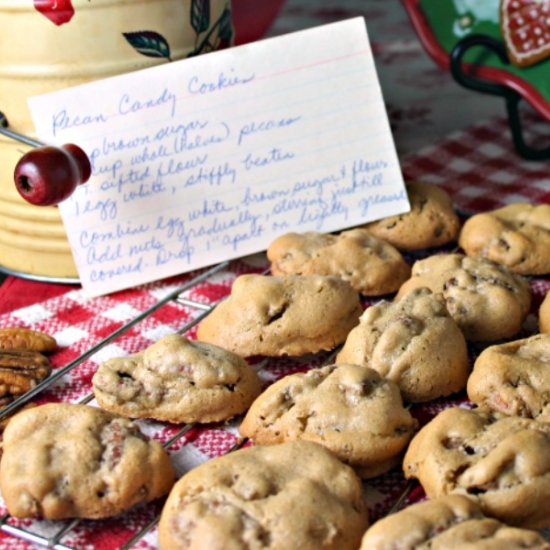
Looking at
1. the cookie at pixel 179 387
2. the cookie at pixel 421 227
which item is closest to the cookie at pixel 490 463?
the cookie at pixel 179 387

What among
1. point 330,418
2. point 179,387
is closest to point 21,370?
point 179,387

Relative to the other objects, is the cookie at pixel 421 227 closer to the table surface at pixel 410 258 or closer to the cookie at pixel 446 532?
the table surface at pixel 410 258

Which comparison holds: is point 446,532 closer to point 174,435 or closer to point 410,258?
point 174,435

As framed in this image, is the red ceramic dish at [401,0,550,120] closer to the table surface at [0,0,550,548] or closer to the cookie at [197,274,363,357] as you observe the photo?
the table surface at [0,0,550,548]

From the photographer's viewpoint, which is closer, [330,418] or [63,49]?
[330,418]

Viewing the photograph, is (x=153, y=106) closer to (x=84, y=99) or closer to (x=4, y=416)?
(x=84, y=99)

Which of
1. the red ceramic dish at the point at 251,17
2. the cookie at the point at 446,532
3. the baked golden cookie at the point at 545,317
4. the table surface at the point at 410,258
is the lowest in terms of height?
the table surface at the point at 410,258

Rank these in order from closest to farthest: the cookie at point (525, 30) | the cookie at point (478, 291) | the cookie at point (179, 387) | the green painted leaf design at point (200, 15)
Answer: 1. the cookie at point (179, 387)
2. the cookie at point (478, 291)
3. the green painted leaf design at point (200, 15)
4. the cookie at point (525, 30)

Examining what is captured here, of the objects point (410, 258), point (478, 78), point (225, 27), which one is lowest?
point (410, 258)
